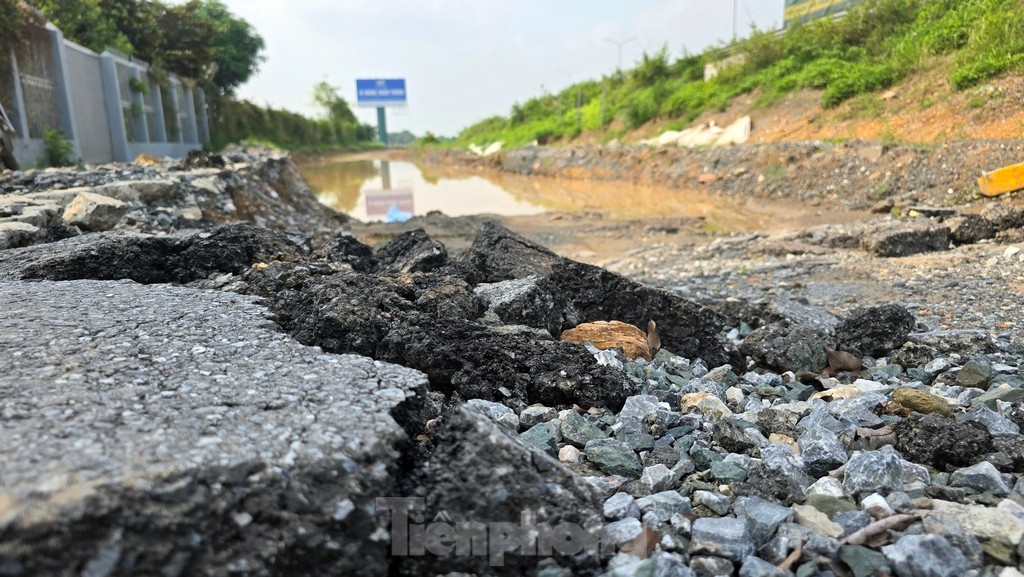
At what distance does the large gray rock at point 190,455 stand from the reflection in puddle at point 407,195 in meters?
12.4

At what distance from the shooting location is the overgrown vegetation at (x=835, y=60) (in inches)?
562

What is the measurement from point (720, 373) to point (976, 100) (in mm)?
13602

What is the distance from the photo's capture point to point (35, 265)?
11.1 feet

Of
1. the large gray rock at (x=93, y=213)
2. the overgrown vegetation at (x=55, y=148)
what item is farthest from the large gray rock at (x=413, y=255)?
the overgrown vegetation at (x=55, y=148)

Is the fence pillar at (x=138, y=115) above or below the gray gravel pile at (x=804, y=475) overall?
above

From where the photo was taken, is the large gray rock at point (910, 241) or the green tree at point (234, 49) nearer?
the large gray rock at point (910, 241)

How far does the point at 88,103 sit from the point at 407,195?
1018 cm

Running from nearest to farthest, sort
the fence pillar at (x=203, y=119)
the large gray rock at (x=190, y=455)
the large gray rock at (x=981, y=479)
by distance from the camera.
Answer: the large gray rock at (x=190, y=455) → the large gray rock at (x=981, y=479) → the fence pillar at (x=203, y=119)

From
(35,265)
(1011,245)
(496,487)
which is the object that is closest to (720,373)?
(496,487)

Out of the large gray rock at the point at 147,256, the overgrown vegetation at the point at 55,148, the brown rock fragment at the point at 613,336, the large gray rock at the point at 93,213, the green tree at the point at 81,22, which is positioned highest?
the green tree at the point at 81,22

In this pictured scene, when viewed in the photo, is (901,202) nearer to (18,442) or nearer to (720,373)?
(720,373)

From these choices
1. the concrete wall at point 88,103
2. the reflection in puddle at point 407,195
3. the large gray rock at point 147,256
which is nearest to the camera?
the large gray rock at point 147,256

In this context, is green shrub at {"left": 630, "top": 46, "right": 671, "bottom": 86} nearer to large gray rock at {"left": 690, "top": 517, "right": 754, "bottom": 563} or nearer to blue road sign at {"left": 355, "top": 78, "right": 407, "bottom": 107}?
large gray rock at {"left": 690, "top": 517, "right": 754, "bottom": 563}

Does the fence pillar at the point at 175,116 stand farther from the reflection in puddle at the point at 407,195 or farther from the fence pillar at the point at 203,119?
the reflection in puddle at the point at 407,195
